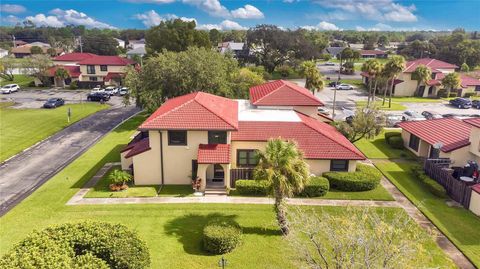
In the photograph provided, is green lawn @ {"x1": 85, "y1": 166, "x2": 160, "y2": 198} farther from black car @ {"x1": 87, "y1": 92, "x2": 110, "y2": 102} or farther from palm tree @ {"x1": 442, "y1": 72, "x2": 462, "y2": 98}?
palm tree @ {"x1": 442, "y1": 72, "x2": 462, "y2": 98}

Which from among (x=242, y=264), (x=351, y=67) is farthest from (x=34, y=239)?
(x=351, y=67)

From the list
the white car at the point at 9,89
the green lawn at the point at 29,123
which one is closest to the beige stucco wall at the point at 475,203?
the green lawn at the point at 29,123

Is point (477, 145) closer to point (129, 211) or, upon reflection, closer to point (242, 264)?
point (242, 264)

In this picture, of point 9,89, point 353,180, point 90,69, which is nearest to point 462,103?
point 353,180

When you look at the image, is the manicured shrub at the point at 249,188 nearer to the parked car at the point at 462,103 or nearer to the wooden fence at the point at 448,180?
the wooden fence at the point at 448,180

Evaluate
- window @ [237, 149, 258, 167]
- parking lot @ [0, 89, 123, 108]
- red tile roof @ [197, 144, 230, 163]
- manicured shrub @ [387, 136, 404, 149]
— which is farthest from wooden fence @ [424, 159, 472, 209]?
parking lot @ [0, 89, 123, 108]

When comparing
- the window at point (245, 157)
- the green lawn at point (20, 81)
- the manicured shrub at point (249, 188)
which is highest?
the green lawn at point (20, 81)

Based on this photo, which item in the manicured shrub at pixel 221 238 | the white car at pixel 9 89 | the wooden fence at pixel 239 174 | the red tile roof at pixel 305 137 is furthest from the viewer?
the white car at pixel 9 89
